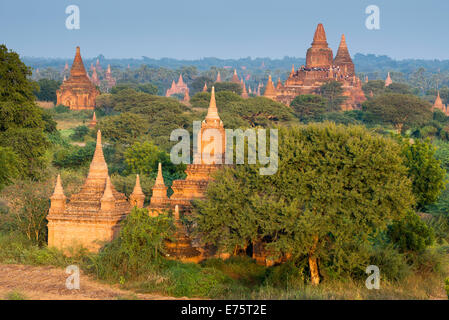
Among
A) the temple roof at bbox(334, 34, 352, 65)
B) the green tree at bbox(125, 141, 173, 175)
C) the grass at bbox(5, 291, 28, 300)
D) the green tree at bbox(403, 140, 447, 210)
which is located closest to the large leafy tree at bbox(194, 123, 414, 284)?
the grass at bbox(5, 291, 28, 300)

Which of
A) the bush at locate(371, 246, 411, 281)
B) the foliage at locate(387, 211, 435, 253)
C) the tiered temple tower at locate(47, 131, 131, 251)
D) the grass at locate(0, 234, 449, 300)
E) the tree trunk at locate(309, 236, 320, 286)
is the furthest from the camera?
the foliage at locate(387, 211, 435, 253)

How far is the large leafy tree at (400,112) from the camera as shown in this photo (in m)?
76.6

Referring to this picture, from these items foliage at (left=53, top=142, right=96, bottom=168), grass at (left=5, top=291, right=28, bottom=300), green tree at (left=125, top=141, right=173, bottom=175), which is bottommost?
grass at (left=5, top=291, right=28, bottom=300)

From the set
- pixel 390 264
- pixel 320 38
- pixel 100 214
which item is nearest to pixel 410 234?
pixel 390 264

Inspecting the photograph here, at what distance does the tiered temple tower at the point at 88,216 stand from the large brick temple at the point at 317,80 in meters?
71.2

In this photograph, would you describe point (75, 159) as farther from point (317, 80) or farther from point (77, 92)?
point (317, 80)

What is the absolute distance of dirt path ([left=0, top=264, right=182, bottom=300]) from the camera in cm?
1952

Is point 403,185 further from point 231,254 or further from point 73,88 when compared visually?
point 73,88

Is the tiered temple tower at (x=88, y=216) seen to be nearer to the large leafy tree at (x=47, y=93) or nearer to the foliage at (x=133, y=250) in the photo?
the foliage at (x=133, y=250)

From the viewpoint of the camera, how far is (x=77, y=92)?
289 ft

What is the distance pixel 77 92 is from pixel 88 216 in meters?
66.5

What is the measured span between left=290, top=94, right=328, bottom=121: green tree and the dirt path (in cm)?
6255

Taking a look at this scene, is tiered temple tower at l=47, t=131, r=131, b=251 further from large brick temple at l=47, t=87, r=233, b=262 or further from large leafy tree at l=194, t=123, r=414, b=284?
large leafy tree at l=194, t=123, r=414, b=284
